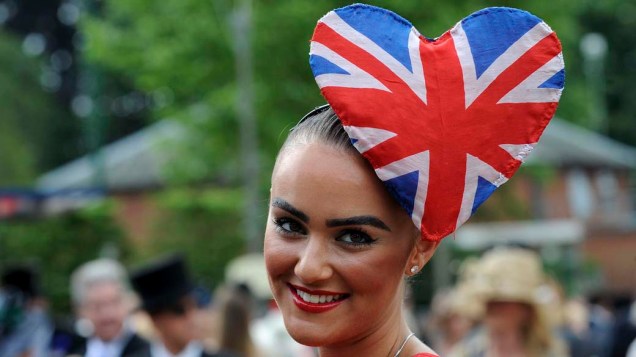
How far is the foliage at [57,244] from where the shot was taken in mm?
18266

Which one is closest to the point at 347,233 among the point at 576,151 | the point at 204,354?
the point at 204,354

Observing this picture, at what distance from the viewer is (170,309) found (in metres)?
7.17

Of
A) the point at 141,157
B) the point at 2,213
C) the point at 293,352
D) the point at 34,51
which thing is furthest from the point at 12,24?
the point at 293,352

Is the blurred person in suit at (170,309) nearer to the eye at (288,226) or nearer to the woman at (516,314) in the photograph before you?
the woman at (516,314)

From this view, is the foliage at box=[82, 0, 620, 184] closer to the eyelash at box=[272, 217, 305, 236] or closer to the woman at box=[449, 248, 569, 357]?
the woman at box=[449, 248, 569, 357]

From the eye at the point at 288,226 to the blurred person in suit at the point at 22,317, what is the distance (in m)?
5.13

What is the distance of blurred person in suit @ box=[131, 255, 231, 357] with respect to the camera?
702 cm

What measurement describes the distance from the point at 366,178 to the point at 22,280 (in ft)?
20.8

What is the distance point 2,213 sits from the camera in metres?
15.1

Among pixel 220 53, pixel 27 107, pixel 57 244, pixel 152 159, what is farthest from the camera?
pixel 27 107

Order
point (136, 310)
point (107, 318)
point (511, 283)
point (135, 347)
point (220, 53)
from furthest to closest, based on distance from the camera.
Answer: point (220, 53) → point (136, 310) → point (107, 318) → point (135, 347) → point (511, 283)

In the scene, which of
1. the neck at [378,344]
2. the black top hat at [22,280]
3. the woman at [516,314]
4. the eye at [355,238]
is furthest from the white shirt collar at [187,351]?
the eye at [355,238]

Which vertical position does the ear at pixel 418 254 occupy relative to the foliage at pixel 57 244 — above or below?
above

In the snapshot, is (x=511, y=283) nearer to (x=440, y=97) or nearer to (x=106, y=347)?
(x=106, y=347)
